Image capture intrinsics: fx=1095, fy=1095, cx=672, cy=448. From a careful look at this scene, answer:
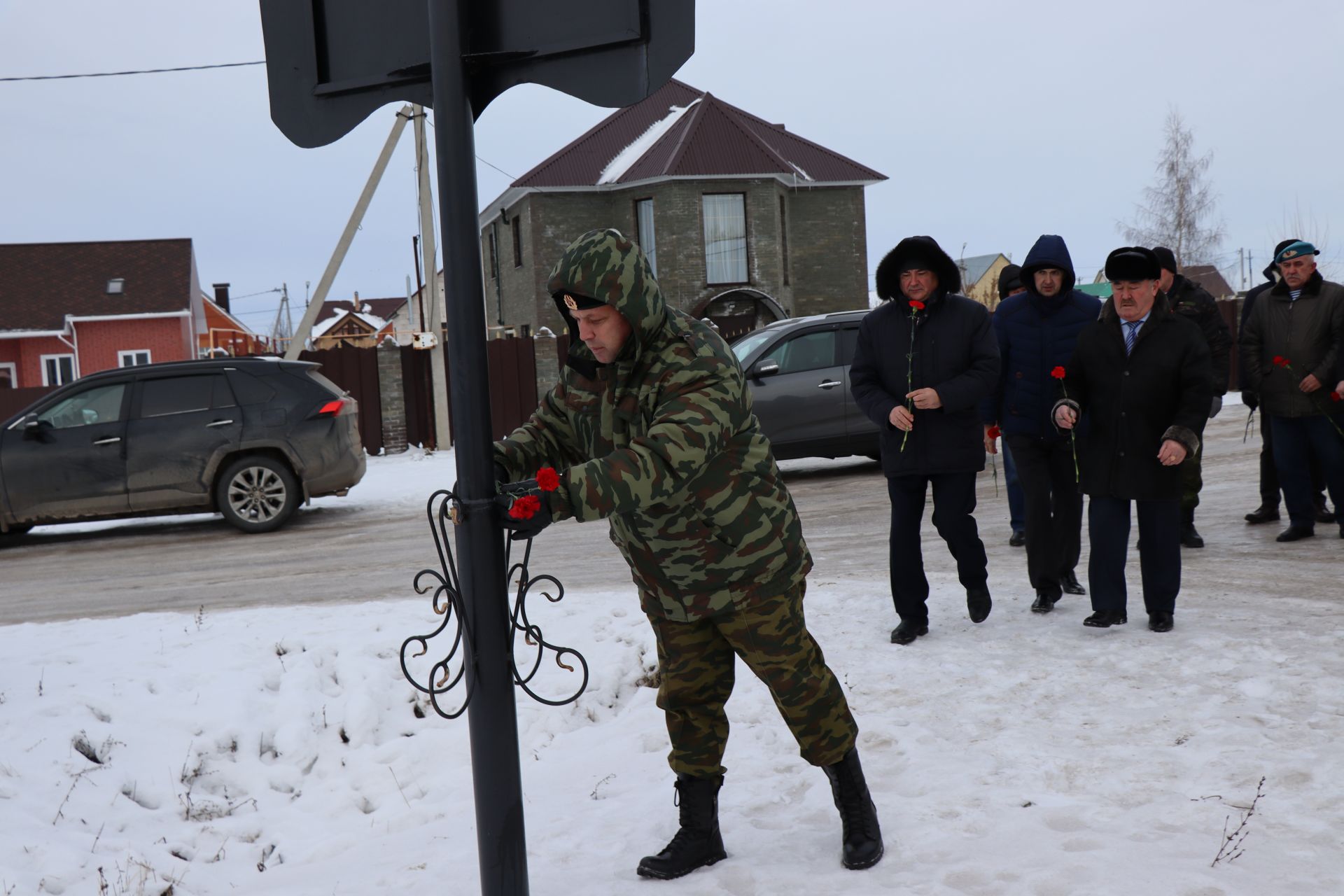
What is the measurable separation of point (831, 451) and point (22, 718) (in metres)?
9.08

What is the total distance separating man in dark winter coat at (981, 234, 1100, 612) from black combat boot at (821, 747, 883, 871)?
2.94m

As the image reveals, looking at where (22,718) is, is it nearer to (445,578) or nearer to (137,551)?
(445,578)

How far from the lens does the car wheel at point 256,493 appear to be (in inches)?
430

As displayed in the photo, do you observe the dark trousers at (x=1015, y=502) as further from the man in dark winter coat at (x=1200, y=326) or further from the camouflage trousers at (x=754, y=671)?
the camouflage trousers at (x=754, y=671)

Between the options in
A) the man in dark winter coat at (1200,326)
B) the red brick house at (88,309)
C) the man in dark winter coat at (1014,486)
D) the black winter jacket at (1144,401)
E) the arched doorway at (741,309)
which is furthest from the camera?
the red brick house at (88,309)

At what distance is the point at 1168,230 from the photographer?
136 ft

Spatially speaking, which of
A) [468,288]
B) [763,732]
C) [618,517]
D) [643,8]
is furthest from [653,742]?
[643,8]

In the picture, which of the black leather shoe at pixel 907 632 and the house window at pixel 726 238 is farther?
the house window at pixel 726 238

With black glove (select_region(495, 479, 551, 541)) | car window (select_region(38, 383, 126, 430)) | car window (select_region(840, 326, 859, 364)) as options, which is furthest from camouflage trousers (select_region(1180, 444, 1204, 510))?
car window (select_region(38, 383, 126, 430))

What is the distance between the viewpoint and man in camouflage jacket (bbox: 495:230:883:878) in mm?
2580

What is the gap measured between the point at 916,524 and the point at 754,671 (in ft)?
8.67

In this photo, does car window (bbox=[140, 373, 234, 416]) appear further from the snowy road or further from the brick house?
the brick house

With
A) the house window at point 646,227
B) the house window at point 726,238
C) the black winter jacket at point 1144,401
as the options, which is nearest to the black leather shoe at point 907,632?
the black winter jacket at point 1144,401

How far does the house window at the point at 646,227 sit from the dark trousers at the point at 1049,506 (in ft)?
69.5
